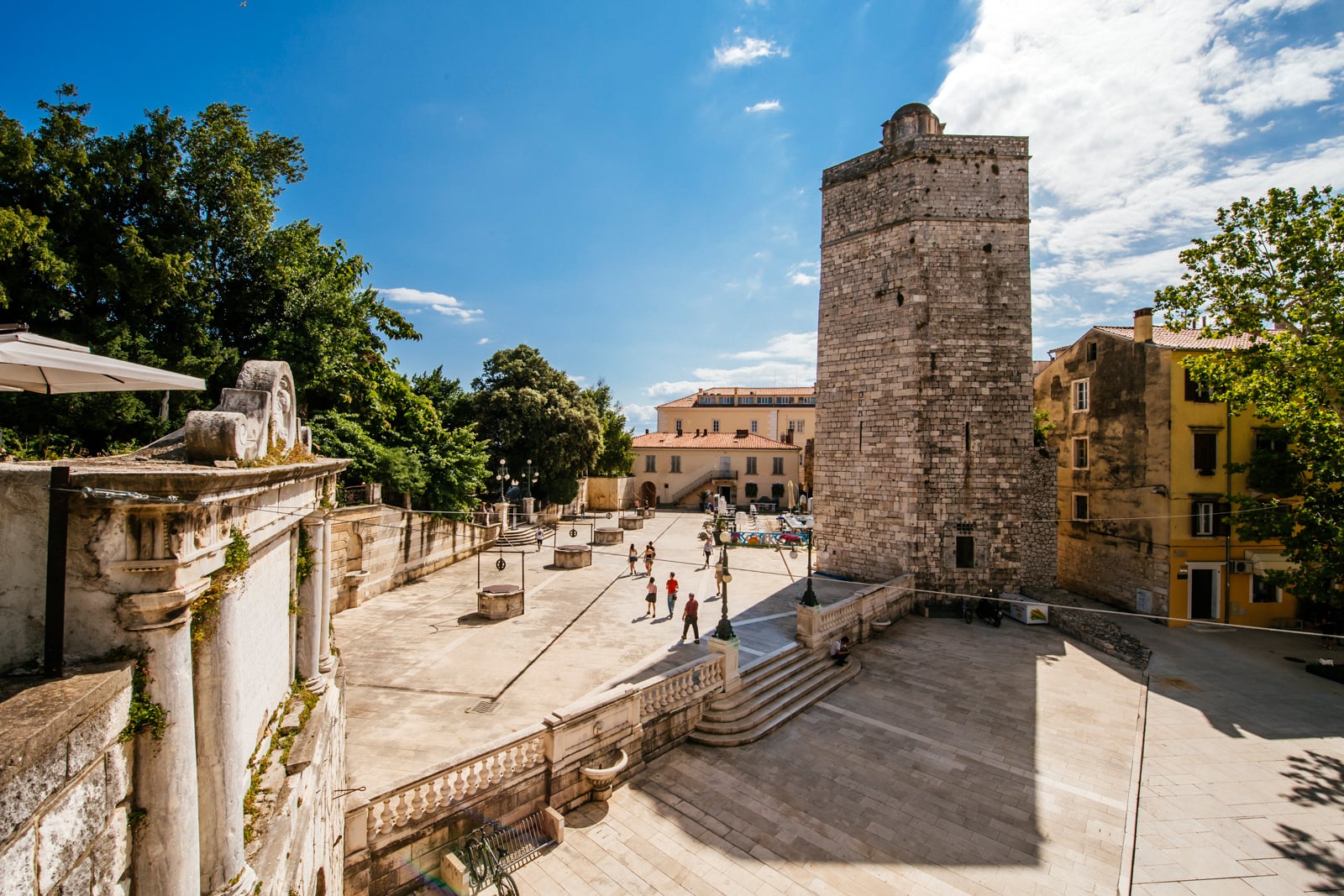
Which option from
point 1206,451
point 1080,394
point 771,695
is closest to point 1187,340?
point 1080,394

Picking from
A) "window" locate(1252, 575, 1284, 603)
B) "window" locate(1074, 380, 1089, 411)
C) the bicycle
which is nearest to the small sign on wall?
"window" locate(1252, 575, 1284, 603)

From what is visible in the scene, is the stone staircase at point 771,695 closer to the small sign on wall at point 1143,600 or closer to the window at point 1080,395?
the small sign on wall at point 1143,600

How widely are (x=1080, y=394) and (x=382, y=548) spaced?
27.9 metres

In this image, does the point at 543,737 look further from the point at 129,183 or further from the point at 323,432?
the point at 129,183

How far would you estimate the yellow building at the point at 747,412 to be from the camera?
2153 inches

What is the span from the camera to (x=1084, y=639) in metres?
16.6

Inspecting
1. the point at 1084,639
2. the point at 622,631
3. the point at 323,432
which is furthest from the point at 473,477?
the point at 1084,639

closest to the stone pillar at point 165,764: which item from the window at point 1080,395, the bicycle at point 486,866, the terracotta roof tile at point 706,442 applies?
the bicycle at point 486,866

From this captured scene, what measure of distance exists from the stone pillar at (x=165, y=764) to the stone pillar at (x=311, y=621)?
12.6 ft

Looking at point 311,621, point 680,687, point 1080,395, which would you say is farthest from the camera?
point 1080,395

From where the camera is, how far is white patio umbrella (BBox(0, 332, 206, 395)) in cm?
380

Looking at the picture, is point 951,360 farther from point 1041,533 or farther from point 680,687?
point 680,687

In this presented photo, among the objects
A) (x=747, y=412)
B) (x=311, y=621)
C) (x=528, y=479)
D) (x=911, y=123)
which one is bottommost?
(x=311, y=621)

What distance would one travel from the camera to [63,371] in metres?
4.38
